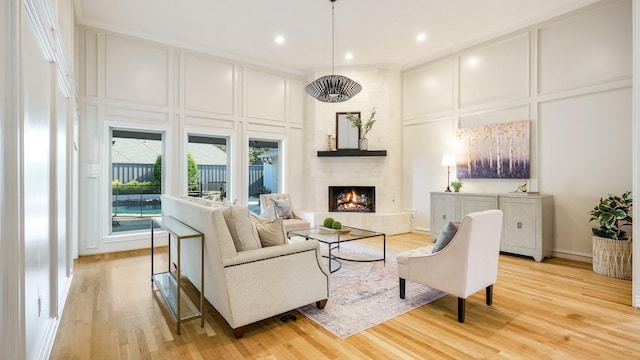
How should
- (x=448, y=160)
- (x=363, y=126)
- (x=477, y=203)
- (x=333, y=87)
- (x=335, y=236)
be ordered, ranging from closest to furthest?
(x=335, y=236)
(x=333, y=87)
(x=477, y=203)
(x=448, y=160)
(x=363, y=126)

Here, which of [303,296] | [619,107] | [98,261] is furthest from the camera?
[98,261]

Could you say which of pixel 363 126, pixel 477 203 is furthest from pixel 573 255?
pixel 363 126

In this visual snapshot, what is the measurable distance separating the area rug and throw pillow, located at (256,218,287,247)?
0.71 metres

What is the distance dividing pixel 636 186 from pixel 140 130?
644 centimetres

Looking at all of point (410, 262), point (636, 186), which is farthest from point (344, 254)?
point (636, 186)

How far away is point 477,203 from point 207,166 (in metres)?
4.79

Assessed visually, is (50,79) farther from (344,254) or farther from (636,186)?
(636,186)

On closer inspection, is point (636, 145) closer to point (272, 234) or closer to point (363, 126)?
point (272, 234)

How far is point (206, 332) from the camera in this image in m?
2.44

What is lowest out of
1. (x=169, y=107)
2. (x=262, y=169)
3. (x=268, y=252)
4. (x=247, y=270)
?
(x=247, y=270)

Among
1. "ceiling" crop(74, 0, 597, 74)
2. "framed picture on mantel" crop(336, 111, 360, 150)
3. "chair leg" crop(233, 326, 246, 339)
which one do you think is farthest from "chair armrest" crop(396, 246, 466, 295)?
"framed picture on mantel" crop(336, 111, 360, 150)

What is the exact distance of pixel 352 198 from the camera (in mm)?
6688

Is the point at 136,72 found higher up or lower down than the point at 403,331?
higher up

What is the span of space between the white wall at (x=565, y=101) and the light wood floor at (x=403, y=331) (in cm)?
141
